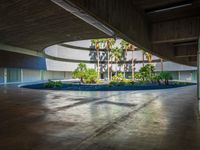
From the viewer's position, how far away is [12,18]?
64.2ft

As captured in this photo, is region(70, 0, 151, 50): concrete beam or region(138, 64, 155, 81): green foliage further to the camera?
region(138, 64, 155, 81): green foliage

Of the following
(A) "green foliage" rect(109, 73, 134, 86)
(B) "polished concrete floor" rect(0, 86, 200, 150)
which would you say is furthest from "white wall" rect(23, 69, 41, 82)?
(B) "polished concrete floor" rect(0, 86, 200, 150)

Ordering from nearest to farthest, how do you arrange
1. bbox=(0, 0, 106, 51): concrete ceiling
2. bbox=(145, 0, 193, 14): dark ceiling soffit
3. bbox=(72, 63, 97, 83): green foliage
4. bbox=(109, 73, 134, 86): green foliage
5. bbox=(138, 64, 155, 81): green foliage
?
1. bbox=(145, 0, 193, 14): dark ceiling soffit
2. bbox=(0, 0, 106, 51): concrete ceiling
3. bbox=(109, 73, 134, 86): green foliage
4. bbox=(138, 64, 155, 81): green foliage
5. bbox=(72, 63, 97, 83): green foliage

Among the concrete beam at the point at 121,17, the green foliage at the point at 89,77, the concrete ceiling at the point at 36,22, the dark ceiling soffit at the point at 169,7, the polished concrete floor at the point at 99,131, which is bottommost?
the polished concrete floor at the point at 99,131

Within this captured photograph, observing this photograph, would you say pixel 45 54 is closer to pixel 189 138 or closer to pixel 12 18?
pixel 12 18

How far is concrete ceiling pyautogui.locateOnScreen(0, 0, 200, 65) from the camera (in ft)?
24.3

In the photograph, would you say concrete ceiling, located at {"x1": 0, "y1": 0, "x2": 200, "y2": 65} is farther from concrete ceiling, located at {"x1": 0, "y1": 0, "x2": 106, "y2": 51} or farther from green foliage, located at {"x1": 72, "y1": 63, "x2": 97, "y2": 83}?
green foliage, located at {"x1": 72, "y1": 63, "x2": 97, "y2": 83}

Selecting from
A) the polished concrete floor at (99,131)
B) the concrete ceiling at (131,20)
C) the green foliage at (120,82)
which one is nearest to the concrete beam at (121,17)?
the concrete ceiling at (131,20)

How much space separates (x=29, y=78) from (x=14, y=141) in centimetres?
4001

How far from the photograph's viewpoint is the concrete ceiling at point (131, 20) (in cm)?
740

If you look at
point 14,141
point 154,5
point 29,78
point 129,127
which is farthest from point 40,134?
point 29,78

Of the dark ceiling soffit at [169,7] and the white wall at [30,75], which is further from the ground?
the dark ceiling soffit at [169,7]

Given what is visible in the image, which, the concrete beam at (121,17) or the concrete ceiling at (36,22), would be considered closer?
the concrete beam at (121,17)

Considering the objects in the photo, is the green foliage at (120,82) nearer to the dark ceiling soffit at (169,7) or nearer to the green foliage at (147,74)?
the green foliage at (147,74)
